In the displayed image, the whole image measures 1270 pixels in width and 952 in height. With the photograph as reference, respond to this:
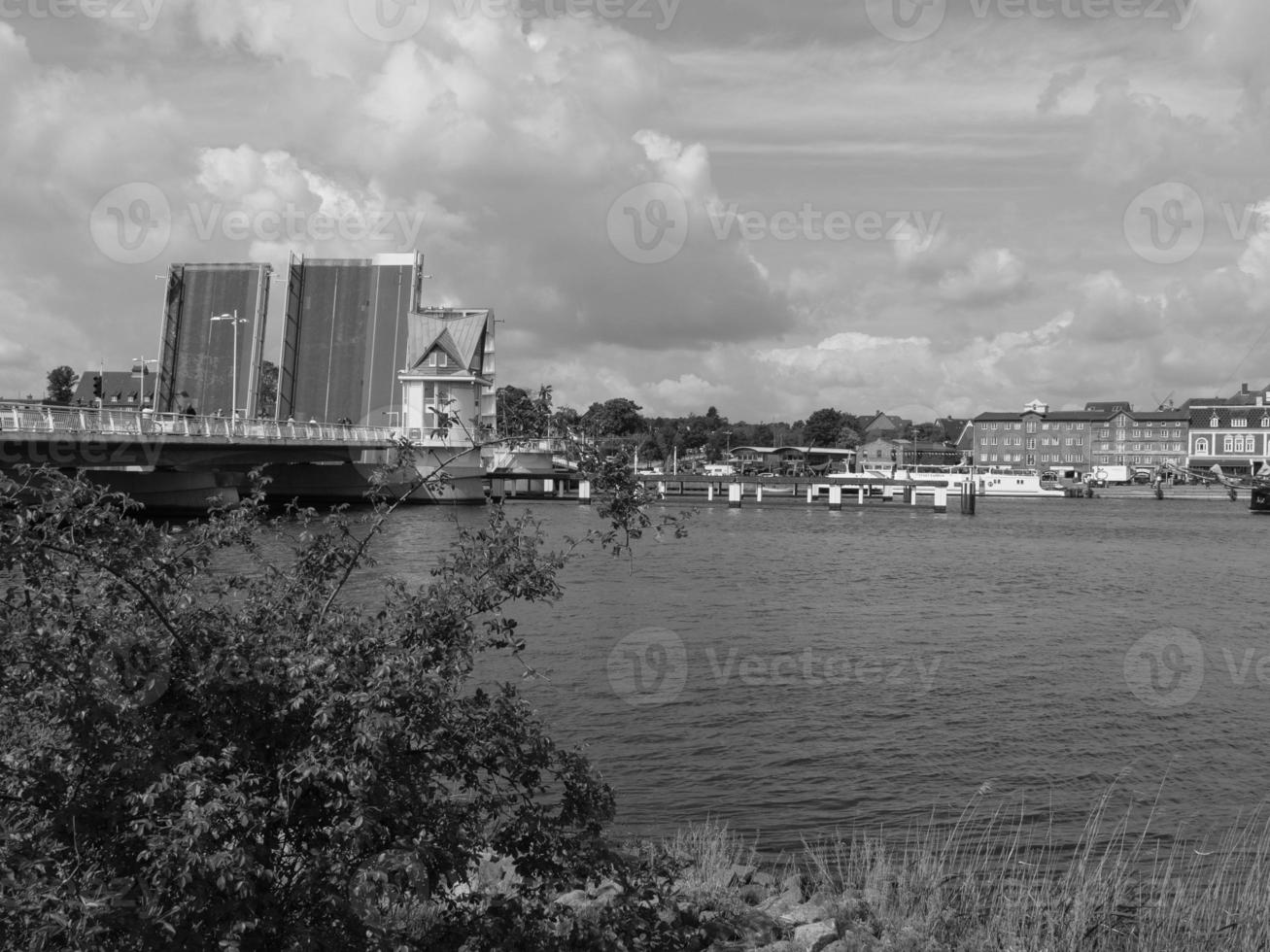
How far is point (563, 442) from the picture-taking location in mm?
5328

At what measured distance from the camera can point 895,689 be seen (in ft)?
51.1

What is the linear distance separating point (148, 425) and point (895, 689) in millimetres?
26470

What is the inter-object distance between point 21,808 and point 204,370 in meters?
61.5

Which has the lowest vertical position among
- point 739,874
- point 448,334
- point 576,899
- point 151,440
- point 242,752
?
point 739,874

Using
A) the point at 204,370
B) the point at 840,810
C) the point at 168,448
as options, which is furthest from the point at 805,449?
the point at 840,810
